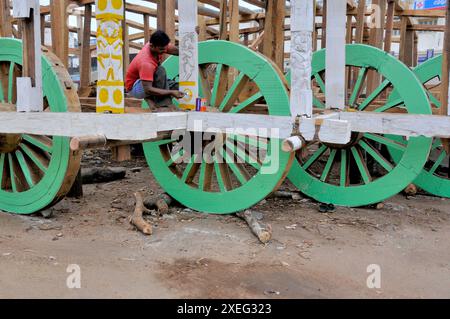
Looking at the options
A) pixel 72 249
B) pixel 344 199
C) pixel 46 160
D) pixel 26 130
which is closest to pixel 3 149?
pixel 46 160

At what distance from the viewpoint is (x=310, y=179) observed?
5.47 m

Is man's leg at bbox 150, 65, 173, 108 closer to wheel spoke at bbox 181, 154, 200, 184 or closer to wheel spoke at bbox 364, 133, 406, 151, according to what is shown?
wheel spoke at bbox 181, 154, 200, 184

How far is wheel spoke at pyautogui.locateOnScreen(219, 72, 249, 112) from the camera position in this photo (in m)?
4.78

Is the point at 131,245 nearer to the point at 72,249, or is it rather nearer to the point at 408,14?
the point at 72,249

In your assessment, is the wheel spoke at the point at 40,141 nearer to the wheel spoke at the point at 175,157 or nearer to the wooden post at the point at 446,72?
the wheel spoke at the point at 175,157

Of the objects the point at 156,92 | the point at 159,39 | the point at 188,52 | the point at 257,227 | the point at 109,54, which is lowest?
the point at 257,227

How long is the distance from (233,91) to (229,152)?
616mm

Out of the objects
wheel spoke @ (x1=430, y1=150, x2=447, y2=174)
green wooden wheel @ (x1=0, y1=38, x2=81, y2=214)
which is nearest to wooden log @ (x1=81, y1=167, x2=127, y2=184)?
green wooden wheel @ (x1=0, y1=38, x2=81, y2=214)

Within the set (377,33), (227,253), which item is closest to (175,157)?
(227,253)

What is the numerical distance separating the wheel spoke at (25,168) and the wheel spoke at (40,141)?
0.20 meters

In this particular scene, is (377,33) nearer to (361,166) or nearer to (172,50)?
(361,166)

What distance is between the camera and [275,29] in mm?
5859

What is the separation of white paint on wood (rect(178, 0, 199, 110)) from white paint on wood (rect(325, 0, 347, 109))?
136 cm

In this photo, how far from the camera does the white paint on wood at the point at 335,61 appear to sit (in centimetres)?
480
